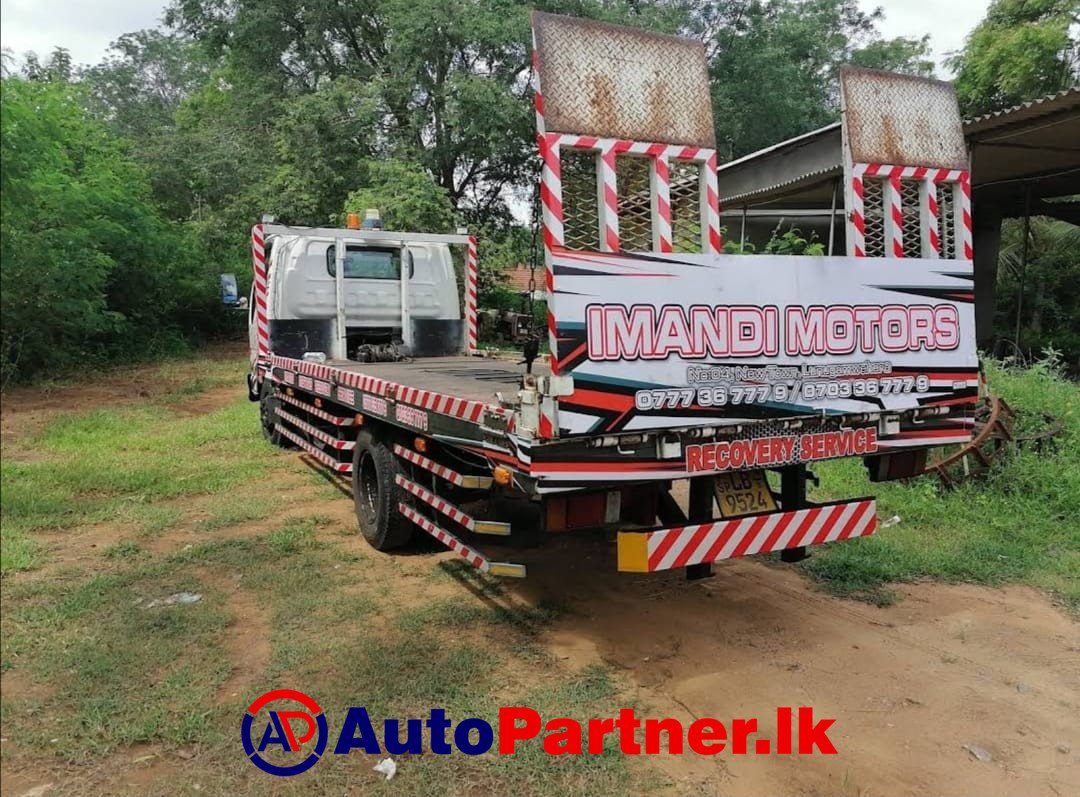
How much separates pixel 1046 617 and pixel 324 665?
3.81 m

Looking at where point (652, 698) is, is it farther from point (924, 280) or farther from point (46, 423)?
point (46, 423)

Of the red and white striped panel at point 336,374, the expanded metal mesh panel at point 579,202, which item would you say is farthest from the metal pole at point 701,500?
the red and white striped panel at point 336,374

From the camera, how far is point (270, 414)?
834 centimetres

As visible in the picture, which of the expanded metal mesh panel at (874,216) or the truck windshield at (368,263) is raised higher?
the truck windshield at (368,263)

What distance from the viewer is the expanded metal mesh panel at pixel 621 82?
298 centimetres

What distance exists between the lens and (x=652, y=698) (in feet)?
11.1

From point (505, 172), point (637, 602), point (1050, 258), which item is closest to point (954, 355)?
point (637, 602)

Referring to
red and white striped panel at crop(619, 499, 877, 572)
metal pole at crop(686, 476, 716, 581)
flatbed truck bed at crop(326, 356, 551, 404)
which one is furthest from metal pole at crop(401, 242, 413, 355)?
red and white striped panel at crop(619, 499, 877, 572)

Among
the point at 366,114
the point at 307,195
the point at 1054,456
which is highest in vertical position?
the point at 366,114

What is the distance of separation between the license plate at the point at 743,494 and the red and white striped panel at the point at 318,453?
9.85 ft

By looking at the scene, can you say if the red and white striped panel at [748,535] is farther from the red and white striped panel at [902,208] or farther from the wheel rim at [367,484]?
the wheel rim at [367,484]

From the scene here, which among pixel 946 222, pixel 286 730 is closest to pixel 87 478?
pixel 286 730

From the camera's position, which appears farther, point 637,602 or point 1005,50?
point 1005,50

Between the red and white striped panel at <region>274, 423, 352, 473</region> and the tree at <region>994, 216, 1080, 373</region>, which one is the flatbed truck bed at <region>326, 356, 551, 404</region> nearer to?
the red and white striped panel at <region>274, 423, 352, 473</region>
